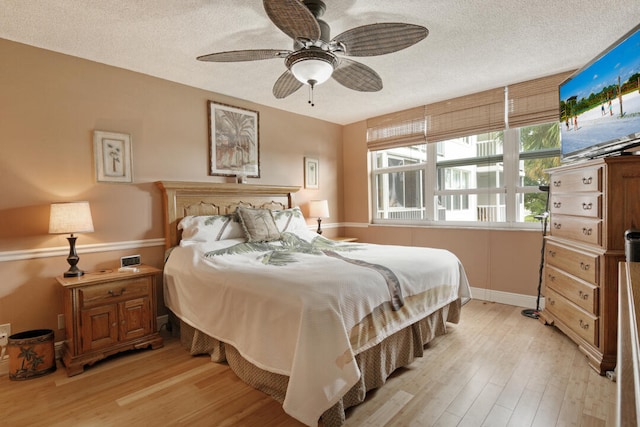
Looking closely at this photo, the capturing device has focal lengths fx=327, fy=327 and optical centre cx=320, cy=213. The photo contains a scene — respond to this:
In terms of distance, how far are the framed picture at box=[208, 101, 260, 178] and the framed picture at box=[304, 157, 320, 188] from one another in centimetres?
84

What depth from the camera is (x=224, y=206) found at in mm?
3584

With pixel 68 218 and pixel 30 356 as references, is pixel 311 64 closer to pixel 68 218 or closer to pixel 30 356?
pixel 68 218

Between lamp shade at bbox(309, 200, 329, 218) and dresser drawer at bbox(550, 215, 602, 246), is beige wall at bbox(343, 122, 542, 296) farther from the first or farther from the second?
lamp shade at bbox(309, 200, 329, 218)

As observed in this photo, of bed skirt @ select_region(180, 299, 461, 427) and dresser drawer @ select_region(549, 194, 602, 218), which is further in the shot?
dresser drawer @ select_region(549, 194, 602, 218)

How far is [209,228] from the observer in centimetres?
314

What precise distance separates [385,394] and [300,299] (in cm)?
90

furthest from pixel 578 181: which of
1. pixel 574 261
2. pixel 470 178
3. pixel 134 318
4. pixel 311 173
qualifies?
pixel 134 318

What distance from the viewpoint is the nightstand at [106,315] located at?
2.37 m

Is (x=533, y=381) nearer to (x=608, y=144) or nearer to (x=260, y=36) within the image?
(x=608, y=144)

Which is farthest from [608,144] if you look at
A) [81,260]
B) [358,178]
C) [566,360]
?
[81,260]

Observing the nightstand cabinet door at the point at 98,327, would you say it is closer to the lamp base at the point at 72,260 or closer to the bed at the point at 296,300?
the lamp base at the point at 72,260

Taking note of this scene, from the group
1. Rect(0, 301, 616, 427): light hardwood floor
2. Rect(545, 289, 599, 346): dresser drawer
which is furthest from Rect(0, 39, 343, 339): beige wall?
Rect(545, 289, 599, 346): dresser drawer

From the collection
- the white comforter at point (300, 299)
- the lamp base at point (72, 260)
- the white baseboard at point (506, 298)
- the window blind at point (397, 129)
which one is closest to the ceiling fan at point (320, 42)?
the white comforter at point (300, 299)

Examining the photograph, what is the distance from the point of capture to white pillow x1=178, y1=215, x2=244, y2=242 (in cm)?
308
